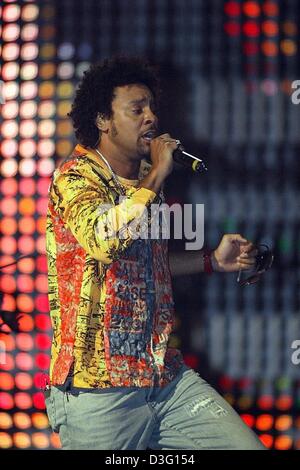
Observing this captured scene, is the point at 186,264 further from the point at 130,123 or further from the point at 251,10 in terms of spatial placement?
the point at 251,10

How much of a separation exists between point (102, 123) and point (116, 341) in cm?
64

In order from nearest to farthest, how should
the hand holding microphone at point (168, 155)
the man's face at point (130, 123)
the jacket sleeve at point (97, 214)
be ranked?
the jacket sleeve at point (97, 214) → the hand holding microphone at point (168, 155) → the man's face at point (130, 123)

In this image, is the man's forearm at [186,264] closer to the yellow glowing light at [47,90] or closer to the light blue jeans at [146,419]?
the light blue jeans at [146,419]

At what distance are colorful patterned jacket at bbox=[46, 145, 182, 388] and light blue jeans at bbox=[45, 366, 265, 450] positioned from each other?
4cm

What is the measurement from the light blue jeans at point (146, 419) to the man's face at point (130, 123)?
0.67 m

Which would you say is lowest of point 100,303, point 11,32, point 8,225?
point 100,303

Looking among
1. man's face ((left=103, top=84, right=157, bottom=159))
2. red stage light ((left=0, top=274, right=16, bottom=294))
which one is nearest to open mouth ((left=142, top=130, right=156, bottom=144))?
man's face ((left=103, top=84, right=157, bottom=159))

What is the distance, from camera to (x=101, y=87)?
218 centimetres

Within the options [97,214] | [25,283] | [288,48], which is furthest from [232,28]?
[25,283]

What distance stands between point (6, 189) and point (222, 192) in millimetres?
687

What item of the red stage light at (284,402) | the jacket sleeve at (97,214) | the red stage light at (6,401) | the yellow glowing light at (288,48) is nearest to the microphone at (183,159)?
the jacket sleeve at (97,214)

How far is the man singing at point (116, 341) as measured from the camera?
1894mm
